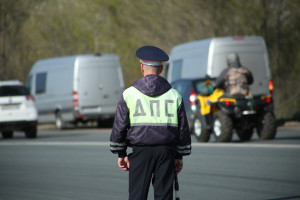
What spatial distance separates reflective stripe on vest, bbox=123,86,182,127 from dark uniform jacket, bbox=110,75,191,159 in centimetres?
2

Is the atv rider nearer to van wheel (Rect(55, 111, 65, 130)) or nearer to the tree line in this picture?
van wheel (Rect(55, 111, 65, 130))

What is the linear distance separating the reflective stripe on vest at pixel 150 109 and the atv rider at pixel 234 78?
37.6ft

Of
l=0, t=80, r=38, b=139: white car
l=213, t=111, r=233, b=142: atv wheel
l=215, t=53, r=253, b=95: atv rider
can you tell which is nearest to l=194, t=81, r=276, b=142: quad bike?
l=213, t=111, r=233, b=142: atv wheel

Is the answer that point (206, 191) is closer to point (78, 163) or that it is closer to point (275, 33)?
point (78, 163)

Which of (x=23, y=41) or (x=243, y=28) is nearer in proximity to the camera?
(x=243, y=28)

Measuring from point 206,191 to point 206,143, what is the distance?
26.7 feet

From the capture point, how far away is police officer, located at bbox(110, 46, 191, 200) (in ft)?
20.3

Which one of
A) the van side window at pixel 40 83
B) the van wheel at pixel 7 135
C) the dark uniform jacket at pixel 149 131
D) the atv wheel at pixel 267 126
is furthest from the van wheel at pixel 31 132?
the dark uniform jacket at pixel 149 131

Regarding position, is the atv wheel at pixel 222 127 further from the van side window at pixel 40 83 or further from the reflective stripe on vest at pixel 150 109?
the van side window at pixel 40 83

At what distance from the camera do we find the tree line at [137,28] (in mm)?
33031

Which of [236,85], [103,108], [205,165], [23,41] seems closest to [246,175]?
[205,165]

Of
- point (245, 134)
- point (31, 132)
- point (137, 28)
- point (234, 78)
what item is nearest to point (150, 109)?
point (234, 78)

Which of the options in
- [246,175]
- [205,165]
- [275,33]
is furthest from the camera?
[275,33]

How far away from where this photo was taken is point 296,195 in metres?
9.77
